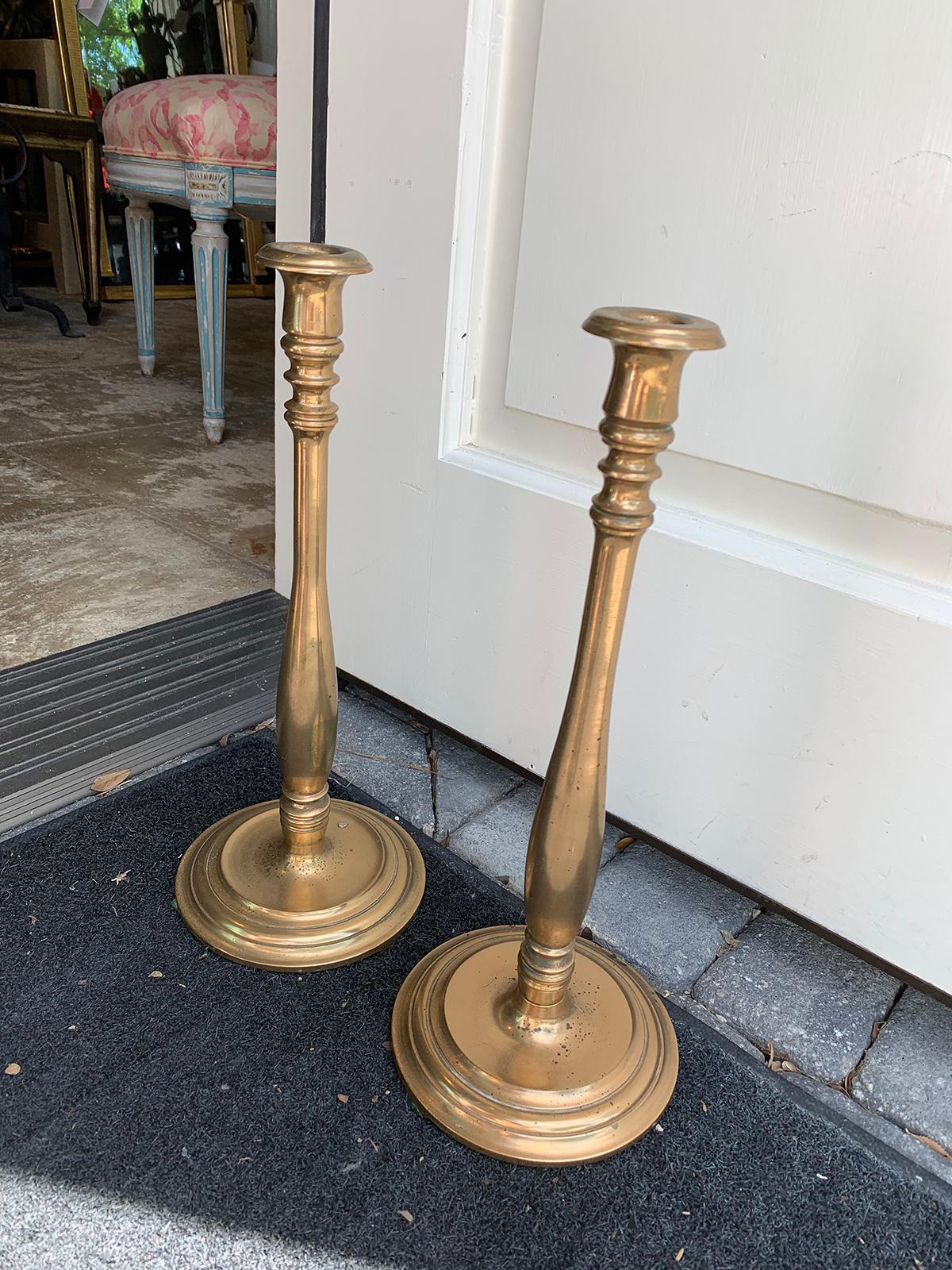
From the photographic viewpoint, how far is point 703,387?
782 millimetres

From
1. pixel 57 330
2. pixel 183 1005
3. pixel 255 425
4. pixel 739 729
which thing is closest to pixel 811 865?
pixel 739 729

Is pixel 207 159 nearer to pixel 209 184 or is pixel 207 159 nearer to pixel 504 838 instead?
pixel 209 184

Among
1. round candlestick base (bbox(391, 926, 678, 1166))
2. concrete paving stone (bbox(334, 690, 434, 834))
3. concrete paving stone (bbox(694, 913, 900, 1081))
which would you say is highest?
round candlestick base (bbox(391, 926, 678, 1166))

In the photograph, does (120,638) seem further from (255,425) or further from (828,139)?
(255,425)

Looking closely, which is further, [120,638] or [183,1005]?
[120,638]

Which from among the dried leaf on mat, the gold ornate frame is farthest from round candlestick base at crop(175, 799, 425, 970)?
the gold ornate frame

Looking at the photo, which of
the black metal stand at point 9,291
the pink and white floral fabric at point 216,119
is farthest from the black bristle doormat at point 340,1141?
the black metal stand at point 9,291

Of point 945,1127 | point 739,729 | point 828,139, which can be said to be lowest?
point 945,1127

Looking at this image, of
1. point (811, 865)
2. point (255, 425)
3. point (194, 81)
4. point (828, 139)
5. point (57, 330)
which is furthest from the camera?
point (57, 330)

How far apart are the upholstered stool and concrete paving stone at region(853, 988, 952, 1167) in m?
1.71

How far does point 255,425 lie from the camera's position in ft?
7.29

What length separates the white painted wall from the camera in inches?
27.0

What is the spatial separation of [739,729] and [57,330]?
115 inches

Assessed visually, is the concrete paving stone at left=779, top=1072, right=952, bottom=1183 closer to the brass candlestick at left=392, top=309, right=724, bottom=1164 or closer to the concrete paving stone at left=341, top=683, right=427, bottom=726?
the brass candlestick at left=392, top=309, right=724, bottom=1164
